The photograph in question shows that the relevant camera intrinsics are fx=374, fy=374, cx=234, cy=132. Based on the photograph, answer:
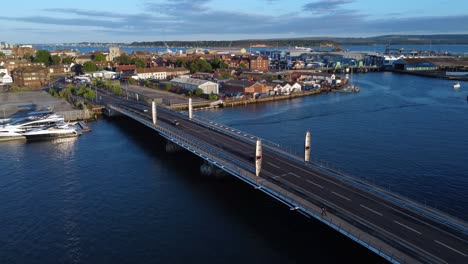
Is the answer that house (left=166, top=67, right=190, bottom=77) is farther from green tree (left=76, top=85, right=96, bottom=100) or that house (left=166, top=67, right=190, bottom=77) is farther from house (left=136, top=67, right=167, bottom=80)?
green tree (left=76, top=85, right=96, bottom=100)

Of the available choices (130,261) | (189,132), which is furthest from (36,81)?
(130,261)

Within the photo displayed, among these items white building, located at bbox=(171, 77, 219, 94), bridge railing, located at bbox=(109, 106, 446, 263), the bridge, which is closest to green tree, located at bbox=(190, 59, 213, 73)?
white building, located at bbox=(171, 77, 219, 94)

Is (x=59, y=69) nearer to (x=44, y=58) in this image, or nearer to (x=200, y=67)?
(x=44, y=58)

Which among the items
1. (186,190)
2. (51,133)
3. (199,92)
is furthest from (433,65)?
(186,190)

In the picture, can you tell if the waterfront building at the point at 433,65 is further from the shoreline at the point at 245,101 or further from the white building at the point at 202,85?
the white building at the point at 202,85

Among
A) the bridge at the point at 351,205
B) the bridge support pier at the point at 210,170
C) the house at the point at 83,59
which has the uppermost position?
the house at the point at 83,59

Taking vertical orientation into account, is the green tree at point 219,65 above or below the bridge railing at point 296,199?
above

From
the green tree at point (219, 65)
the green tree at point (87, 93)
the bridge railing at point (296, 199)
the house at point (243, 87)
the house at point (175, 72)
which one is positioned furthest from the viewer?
the green tree at point (219, 65)

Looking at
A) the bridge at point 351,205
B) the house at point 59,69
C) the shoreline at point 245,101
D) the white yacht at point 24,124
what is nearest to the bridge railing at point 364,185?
the bridge at point 351,205
